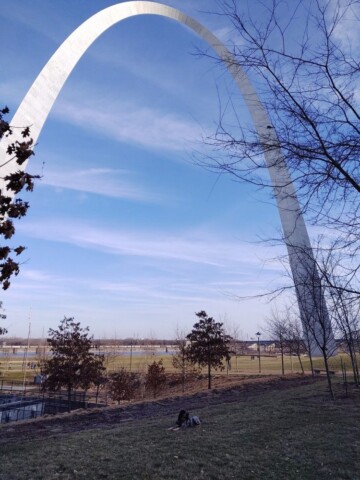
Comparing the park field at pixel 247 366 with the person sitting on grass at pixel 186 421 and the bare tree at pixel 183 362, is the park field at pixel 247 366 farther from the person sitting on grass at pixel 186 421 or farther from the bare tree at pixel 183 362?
the person sitting on grass at pixel 186 421

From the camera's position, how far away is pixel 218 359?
2383cm

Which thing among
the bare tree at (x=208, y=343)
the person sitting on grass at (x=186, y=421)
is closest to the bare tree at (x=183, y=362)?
the bare tree at (x=208, y=343)

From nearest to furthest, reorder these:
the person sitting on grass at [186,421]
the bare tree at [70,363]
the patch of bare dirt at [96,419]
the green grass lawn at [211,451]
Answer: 1. the green grass lawn at [211,451]
2. the person sitting on grass at [186,421]
3. the patch of bare dirt at [96,419]
4. the bare tree at [70,363]

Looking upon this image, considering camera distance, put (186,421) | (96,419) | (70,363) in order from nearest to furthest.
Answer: (186,421)
(96,419)
(70,363)

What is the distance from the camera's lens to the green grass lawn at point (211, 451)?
5.90 meters

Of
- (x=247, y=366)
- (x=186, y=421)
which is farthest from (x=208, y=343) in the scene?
(x=247, y=366)

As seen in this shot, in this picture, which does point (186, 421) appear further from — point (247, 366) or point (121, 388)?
point (247, 366)

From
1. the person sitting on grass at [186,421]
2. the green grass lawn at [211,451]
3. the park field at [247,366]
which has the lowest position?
the green grass lawn at [211,451]

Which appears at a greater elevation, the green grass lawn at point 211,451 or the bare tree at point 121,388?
the bare tree at point 121,388

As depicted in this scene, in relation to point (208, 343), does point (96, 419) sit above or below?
below

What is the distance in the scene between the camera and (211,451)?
6934 mm

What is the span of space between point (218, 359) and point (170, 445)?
54.9 feet

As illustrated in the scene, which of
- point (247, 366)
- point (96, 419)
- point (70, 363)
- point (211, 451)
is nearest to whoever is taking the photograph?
point (211, 451)

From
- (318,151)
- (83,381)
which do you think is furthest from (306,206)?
(83,381)
